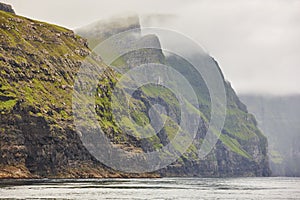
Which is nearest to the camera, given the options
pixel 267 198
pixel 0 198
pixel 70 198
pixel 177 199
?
pixel 0 198

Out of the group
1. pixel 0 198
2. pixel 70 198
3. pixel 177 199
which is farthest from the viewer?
pixel 177 199

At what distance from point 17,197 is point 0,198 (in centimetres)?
627

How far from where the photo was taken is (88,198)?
5379 inches

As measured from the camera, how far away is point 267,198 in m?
156

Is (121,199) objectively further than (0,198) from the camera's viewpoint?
Yes

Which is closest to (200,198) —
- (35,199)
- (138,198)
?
(138,198)

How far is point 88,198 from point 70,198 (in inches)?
226

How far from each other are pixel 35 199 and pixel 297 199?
70.7m

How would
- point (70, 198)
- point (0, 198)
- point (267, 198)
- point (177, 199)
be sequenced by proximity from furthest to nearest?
point (267, 198)
point (177, 199)
point (70, 198)
point (0, 198)

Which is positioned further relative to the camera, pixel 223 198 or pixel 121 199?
pixel 223 198

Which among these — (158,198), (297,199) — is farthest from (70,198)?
(297,199)

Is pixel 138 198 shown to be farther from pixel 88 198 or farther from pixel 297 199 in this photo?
pixel 297 199

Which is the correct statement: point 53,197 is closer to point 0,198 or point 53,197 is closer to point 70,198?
point 70,198

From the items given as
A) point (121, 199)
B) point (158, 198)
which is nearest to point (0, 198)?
point (121, 199)
